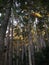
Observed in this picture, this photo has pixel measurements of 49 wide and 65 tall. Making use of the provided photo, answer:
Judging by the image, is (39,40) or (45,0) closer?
(45,0)

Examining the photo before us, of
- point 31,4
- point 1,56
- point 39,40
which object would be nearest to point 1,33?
point 1,56

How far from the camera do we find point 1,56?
5.55m

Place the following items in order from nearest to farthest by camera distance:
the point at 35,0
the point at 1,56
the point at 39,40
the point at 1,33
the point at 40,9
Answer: the point at 1,56 → the point at 1,33 → the point at 35,0 → the point at 40,9 → the point at 39,40

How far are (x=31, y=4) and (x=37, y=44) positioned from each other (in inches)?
1135

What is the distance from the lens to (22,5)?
654 cm

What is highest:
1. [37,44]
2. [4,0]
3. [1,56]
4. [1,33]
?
[37,44]

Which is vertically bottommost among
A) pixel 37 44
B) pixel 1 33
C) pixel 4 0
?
pixel 1 33

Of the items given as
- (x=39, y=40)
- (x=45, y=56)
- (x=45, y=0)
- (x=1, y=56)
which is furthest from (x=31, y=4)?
(x=39, y=40)

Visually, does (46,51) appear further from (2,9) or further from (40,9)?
(2,9)

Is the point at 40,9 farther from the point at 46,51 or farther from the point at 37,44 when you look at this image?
the point at 37,44

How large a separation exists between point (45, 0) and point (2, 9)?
1672mm

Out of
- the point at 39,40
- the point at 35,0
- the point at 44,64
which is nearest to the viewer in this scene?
the point at 35,0

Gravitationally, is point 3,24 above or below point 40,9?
below

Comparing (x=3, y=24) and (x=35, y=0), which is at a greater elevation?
(x=35, y=0)
